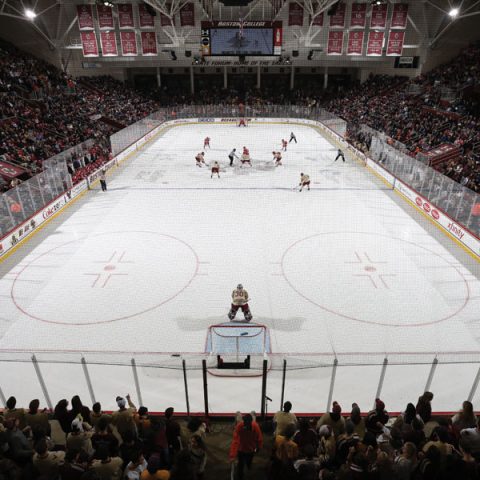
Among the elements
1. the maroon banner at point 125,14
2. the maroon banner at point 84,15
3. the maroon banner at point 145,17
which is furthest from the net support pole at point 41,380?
the maroon banner at point 145,17

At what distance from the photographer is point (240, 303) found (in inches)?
316

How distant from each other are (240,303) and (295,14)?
32.3 m

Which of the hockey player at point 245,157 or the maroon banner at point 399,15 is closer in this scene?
the hockey player at point 245,157

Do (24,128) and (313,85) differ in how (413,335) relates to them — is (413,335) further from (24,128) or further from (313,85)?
(313,85)

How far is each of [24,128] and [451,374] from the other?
71.2 ft

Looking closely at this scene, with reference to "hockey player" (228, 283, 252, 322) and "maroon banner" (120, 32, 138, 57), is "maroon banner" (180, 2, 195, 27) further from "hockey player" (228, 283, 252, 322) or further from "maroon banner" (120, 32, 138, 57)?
"hockey player" (228, 283, 252, 322)

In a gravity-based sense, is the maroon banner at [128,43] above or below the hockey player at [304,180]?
above

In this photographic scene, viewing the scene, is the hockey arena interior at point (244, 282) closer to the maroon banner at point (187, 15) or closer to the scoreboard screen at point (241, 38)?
the scoreboard screen at point (241, 38)

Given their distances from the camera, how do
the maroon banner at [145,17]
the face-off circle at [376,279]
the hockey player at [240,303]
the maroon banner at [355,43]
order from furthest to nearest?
the maroon banner at [145,17], the maroon banner at [355,43], the face-off circle at [376,279], the hockey player at [240,303]

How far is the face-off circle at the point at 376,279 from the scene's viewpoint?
870cm

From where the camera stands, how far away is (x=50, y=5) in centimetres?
3119

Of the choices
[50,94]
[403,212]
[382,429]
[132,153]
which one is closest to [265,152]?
[132,153]

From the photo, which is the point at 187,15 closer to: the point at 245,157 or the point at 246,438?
the point at 245,157

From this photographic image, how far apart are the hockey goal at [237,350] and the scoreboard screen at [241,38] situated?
27.4 m
